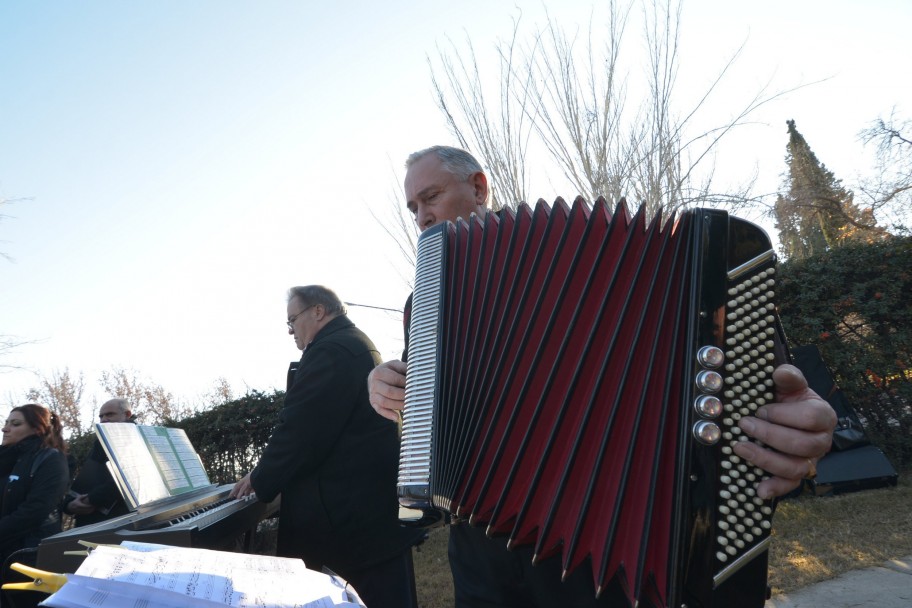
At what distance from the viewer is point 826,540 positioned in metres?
4.46

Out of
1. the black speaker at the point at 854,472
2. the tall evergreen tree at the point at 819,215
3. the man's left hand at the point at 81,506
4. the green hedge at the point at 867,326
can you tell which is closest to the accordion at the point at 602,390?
the man's left hand at the point at 81,506

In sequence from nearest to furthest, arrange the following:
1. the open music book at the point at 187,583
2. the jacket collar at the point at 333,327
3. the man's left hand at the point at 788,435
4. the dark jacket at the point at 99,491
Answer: the open music book at the point at 187,583, the man's left hand at the point at 788,435, the jacket collar at the point at 333,327, the dark jacket at the point at 99,491

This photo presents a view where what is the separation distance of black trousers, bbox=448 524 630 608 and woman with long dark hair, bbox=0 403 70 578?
4135 millimetres

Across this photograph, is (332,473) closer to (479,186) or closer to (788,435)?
(479,186)

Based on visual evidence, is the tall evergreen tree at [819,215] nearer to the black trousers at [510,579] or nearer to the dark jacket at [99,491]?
the dark jacket at [99,491]

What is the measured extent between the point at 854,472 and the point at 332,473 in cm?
520

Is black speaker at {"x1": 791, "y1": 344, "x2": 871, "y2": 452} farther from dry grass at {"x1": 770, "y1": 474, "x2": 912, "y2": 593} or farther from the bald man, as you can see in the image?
the bald man

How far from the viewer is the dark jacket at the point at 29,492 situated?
4.40m

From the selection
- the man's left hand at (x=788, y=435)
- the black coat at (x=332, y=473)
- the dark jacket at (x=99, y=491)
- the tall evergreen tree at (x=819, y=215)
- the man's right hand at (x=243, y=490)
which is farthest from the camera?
the tall evergreen tree at (x=819, y=215)

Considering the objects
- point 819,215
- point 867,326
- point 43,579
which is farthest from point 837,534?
point 819,215

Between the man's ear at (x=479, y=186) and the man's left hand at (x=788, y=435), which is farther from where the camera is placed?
the man's ear at (x=479, y=186)

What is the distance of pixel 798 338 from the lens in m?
6.58

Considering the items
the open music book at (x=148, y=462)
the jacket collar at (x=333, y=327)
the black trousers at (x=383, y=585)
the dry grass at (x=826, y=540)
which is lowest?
the dry grass at (x=826, y=540)

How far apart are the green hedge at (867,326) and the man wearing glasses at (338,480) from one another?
17.5ft
